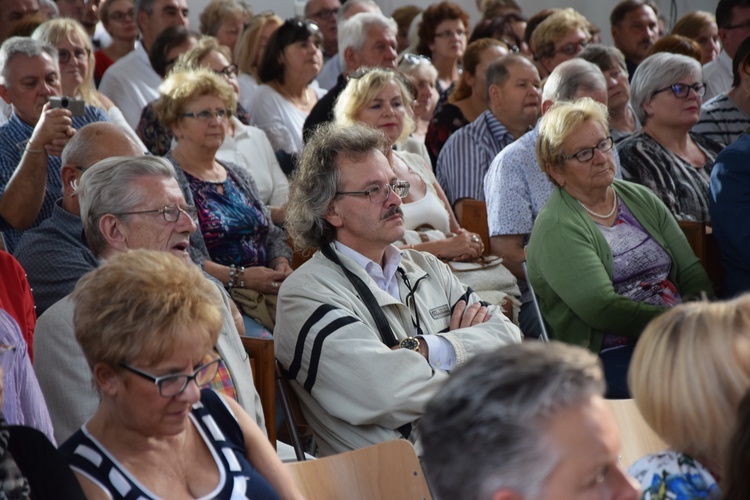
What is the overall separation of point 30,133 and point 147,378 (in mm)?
2160

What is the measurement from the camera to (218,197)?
3.78 metres

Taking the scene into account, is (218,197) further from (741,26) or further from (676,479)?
(741,26)

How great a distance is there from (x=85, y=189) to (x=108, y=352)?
2.85 ft

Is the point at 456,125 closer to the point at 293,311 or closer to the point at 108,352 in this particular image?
the point at 293,311

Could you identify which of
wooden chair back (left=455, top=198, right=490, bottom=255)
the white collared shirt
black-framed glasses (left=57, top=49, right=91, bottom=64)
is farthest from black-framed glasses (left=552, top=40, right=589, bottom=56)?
the white collared shirt

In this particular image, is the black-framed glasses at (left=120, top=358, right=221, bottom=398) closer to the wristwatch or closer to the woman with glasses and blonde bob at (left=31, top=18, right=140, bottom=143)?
the wristwatch

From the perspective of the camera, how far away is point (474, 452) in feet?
4.34

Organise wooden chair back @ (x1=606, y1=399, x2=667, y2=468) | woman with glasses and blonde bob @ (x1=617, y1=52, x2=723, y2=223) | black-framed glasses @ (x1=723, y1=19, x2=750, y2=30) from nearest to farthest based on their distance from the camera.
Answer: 1. wooden chair back @ (x1=606, y1=399, x2=667, y2=468)
2. woman with glasses and blonde bob @ (x1=617, y1=52, x2=723, y2=223)
3. black-framed glasses @ (x1=723, y1=19, x2=750, y2=30)

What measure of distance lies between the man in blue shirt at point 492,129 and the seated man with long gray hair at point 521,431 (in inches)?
125

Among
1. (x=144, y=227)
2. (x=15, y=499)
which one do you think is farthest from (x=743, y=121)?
(x=15, y=499)

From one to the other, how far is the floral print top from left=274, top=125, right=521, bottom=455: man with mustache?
0.85 metres

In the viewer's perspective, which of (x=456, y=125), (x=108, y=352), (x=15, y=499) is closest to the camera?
(x=15, y=499)

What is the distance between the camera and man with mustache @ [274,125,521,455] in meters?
2.53

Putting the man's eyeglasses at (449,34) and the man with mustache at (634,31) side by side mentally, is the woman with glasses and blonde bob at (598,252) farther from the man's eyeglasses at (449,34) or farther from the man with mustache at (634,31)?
the man with mustache at (634,31)
